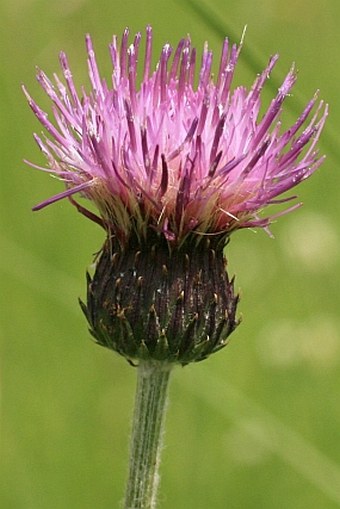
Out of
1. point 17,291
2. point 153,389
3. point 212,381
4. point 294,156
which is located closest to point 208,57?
point 294,156

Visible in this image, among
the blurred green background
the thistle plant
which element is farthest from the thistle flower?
the blurred green background

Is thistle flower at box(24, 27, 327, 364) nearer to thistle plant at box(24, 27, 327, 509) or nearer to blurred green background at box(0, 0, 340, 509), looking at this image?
thistle plant at box(24, 27, 327, 509)

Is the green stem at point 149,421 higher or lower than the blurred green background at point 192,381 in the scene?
lower

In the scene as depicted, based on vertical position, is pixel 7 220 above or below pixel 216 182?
above

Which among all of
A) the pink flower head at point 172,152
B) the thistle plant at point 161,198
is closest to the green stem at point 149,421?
the thistle plant at point 161,198

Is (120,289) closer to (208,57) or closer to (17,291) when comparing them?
(208,57)

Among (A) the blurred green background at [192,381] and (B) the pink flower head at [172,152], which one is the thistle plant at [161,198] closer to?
(B) the pink flower head at [172,152]

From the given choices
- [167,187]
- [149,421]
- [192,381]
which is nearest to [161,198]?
[167,187]
